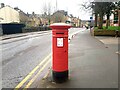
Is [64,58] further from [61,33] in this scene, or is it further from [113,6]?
[113,6]

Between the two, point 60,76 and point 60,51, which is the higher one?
point 60,51

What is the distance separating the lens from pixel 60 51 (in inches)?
267

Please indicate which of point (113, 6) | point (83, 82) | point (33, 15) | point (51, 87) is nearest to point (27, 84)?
point (51, 87)

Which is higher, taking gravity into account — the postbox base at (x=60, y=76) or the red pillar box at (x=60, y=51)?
the red pillar box at (x=60, y=51)

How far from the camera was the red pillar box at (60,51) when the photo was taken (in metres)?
6.71

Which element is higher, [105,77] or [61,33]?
[61,33]

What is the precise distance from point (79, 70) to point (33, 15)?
118m

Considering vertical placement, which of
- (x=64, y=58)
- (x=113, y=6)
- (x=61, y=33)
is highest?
(x=113, y=6)

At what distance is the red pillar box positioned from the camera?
671cm

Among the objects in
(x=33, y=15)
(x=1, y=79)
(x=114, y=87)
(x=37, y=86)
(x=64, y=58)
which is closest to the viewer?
(x=114, y=87)

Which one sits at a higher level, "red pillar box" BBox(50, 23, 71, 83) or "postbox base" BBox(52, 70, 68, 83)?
"red pillar box" BBox(50, 23, 71, 83)

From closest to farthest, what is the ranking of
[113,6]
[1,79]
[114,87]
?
[114,87] → [1,79] → [113,6]

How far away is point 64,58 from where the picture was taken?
684 cm

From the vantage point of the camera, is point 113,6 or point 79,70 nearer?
point 79,70
